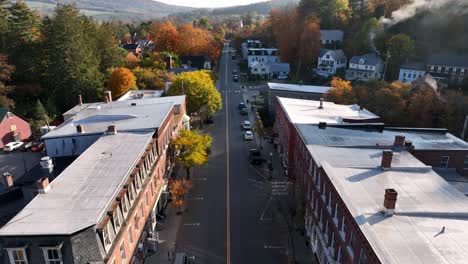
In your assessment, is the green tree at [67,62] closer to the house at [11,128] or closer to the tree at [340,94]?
the house at [11,128]

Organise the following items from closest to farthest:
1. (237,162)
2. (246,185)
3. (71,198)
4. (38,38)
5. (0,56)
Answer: (71,198)
(246,185)
(237,162)
(0,56)
(38,38)

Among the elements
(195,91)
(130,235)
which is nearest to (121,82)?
(195,91)

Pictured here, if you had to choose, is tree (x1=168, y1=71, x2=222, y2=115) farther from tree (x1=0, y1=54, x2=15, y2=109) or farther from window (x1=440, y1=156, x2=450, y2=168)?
window (x1=440, y1=156, x2=450, y2=168)

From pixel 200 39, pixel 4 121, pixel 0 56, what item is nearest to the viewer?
pixel 4 121

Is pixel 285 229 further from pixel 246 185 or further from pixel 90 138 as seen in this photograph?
pixel 90 138

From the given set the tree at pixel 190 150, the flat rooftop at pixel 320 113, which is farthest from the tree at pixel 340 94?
the tree at pixel 190 150

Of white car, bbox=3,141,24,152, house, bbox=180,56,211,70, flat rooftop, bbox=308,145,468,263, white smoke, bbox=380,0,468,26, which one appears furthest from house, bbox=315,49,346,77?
white car, bbox=3,141,24,152

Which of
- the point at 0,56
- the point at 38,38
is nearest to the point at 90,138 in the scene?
the point at 0,56
